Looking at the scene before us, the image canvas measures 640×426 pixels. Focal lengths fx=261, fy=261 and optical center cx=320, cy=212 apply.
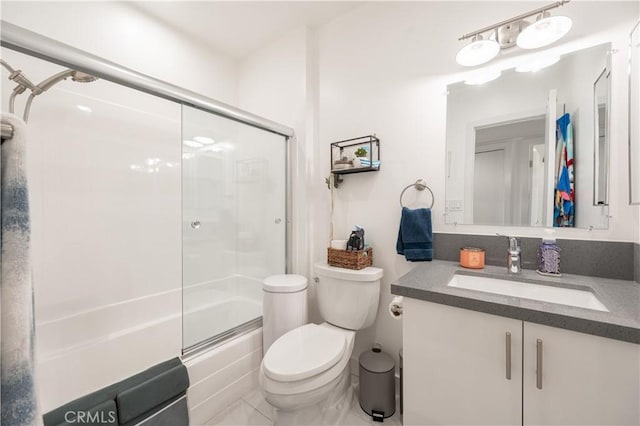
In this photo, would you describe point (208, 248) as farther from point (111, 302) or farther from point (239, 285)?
point (111, 302)

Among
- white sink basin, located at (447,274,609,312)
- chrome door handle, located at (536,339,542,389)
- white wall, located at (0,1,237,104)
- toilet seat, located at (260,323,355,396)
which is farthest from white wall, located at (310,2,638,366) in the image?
white wall, located at (0,1,237,104)

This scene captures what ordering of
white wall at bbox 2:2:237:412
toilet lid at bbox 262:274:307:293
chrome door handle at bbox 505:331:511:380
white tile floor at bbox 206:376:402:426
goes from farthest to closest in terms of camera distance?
1. toilet lid at bbox 262:274:307:293
2. white wall at bbox 2:2:237:412
3. white tile floor at bbox 206:376:402:426
4. chrome door handle at bbox 505:331:511:380

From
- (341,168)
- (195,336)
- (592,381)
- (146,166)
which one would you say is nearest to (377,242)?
(341,168)

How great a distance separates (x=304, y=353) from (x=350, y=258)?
0.56m

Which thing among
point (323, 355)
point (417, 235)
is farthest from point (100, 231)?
point (417, 235)

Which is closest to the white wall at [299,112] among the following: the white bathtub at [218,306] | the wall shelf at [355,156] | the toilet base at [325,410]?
the wall shelf at [355,156]

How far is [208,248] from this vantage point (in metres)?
1.83

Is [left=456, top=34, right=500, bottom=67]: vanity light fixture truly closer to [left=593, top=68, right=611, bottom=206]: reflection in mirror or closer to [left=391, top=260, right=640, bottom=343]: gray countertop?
[left=593, top=68, right=611, bottom=206]: reflection in mirror

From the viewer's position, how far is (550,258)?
115 centimetres

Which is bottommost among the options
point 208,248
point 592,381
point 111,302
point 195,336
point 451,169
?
point 195,336

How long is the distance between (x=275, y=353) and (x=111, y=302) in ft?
4.18

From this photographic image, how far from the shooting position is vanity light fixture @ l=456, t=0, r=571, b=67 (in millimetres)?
1136

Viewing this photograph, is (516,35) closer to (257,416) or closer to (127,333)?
(257,416)

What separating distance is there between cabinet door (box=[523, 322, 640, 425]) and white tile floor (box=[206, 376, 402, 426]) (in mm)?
806
